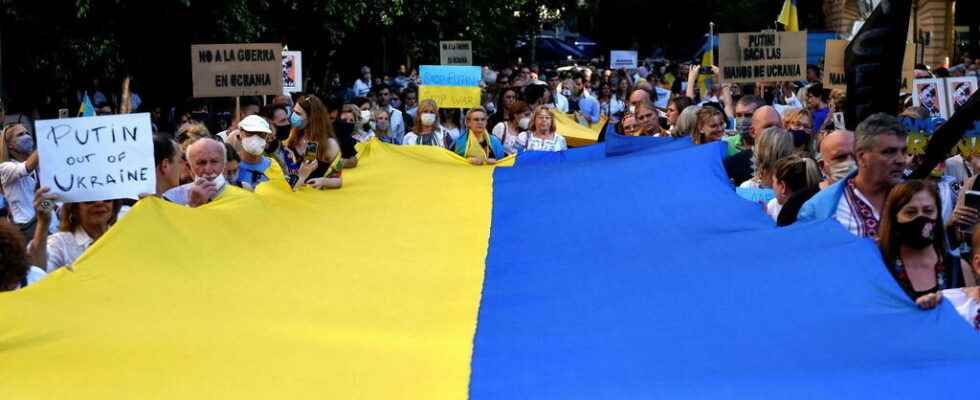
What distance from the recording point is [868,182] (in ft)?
21.3

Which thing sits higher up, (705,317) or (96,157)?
(96,157)

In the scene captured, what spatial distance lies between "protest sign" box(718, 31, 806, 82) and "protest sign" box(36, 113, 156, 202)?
9819mm

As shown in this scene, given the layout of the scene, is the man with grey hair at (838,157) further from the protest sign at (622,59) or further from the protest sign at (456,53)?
the protest sign at (622,59)

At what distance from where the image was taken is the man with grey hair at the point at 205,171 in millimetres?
8180

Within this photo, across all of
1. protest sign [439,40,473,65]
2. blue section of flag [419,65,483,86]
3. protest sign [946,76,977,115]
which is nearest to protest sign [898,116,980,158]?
protest sign [946,76,977,115]

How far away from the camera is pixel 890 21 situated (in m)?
8.42

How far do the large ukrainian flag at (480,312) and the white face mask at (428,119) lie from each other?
538 centimetres

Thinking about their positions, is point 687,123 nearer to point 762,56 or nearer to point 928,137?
point 928,137

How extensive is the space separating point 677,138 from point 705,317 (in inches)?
213

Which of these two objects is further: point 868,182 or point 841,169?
point 841,169

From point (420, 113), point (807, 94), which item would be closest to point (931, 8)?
point (807, 94)

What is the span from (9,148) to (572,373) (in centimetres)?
695

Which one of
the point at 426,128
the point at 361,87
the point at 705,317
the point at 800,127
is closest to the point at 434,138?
the point at 426,128

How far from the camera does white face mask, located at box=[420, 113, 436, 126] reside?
14.2 metres
